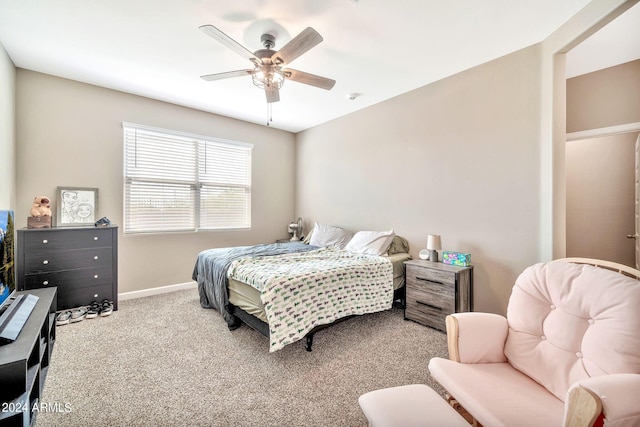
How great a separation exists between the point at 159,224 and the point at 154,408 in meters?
2.76

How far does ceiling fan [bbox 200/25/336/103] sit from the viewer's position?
1.84m

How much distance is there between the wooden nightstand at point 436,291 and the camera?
254 centimetres

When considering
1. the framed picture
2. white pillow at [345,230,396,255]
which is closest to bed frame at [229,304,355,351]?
white pillow at [345,230,396,255]

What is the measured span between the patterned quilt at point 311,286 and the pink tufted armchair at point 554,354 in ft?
3.67

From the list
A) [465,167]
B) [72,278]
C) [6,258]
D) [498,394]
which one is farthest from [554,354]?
[72,278]

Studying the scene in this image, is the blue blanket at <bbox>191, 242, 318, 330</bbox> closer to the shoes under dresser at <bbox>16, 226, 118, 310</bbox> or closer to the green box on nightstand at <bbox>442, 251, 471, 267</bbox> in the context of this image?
the shoes under dresser at <bbox>16, 226, 118, 310</bbox>

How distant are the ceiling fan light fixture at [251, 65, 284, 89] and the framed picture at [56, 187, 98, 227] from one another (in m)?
2.65

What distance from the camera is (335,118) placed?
14.6 ft

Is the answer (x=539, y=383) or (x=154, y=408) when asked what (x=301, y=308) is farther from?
(x=539, y=383)

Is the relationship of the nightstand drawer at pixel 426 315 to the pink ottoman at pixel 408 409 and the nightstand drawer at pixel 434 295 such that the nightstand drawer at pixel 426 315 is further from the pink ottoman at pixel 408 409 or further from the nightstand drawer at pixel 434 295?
the pink ottoman at pixel 408 409

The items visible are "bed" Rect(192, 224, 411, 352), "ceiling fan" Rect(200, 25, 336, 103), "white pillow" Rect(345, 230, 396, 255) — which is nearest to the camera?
"ceiling fan" Rect(200, 25, 336, 103)

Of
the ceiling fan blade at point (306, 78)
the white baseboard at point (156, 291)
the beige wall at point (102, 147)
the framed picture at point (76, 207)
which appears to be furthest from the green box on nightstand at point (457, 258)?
the framed picture at point (76, 207)

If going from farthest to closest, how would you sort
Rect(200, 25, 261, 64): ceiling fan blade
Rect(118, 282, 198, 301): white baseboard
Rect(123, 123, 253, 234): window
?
1. Rect(123, 123, 253, 234): window
2. Rect(118, 282, 198, 301): white baseboard
3. Rect(200, 25, 261, 64): ceiling fan blade

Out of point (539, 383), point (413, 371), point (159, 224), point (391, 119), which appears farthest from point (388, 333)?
point (159, 224)
